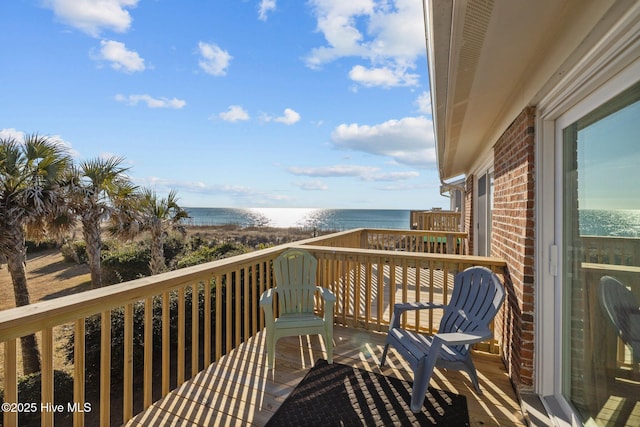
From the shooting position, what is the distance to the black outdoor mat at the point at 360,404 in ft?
6.41

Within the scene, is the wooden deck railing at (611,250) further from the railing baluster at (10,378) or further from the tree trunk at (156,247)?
the tree trunk at (156,247)

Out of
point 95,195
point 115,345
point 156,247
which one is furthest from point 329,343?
point 156,247

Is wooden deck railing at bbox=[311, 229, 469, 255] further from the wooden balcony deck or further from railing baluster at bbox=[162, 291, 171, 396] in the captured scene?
railing baluster at bbox=[162, 291, 171, 396]

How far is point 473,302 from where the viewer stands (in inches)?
96.0

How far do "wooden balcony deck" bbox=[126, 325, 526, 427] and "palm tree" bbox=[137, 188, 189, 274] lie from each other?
25.4 ft

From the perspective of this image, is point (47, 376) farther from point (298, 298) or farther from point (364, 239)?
point (364, 239)

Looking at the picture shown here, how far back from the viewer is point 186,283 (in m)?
2.21

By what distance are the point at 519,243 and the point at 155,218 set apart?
9919mm

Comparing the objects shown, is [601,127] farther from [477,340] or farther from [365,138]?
[365,138]

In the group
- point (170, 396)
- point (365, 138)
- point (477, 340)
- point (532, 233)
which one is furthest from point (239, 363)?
point (365, 138)

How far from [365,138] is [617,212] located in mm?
15020

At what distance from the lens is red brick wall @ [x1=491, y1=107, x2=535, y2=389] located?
2090 millimetres

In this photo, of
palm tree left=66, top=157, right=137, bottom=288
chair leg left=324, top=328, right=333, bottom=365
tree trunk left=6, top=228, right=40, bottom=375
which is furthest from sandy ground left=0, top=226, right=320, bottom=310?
chair leg left=324, top=328, right=333, bottom=365

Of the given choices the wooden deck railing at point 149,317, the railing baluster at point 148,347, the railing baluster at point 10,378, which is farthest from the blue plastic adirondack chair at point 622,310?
the railing baluster at point 10,378
